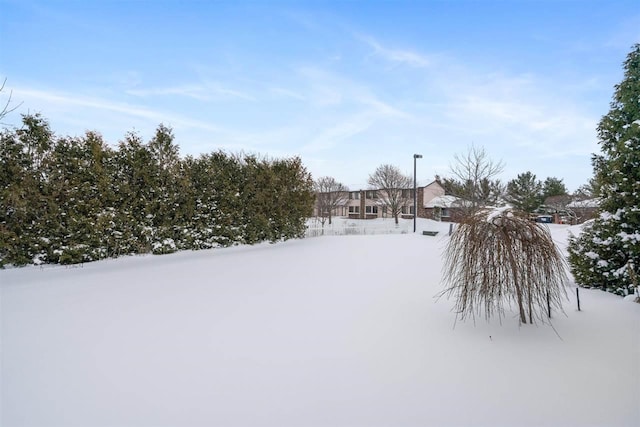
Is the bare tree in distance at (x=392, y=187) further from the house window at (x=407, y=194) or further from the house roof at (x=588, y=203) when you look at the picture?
the house roof at (x=588, y=203)

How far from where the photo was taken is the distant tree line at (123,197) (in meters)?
6.57

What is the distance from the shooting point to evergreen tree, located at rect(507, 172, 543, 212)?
3198 cm

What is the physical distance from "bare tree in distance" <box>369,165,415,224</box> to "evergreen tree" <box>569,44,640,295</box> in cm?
2514

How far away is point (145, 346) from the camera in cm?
336

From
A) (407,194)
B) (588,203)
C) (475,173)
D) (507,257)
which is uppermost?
(475,173)

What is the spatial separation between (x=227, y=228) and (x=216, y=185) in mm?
1585

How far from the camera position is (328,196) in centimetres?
3347

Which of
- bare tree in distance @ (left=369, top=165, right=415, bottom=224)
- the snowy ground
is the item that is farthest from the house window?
the snowy ground

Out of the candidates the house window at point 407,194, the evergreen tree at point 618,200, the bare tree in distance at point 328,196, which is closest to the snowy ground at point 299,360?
the evergreen tree at point 618,200

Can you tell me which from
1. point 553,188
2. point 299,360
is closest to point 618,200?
point 299,360

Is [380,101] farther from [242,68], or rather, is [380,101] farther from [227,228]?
[227,228]

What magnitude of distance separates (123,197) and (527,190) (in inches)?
1534

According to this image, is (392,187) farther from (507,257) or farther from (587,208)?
(507,257)

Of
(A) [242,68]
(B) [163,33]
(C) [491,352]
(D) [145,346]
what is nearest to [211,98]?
(A) [242,68]
